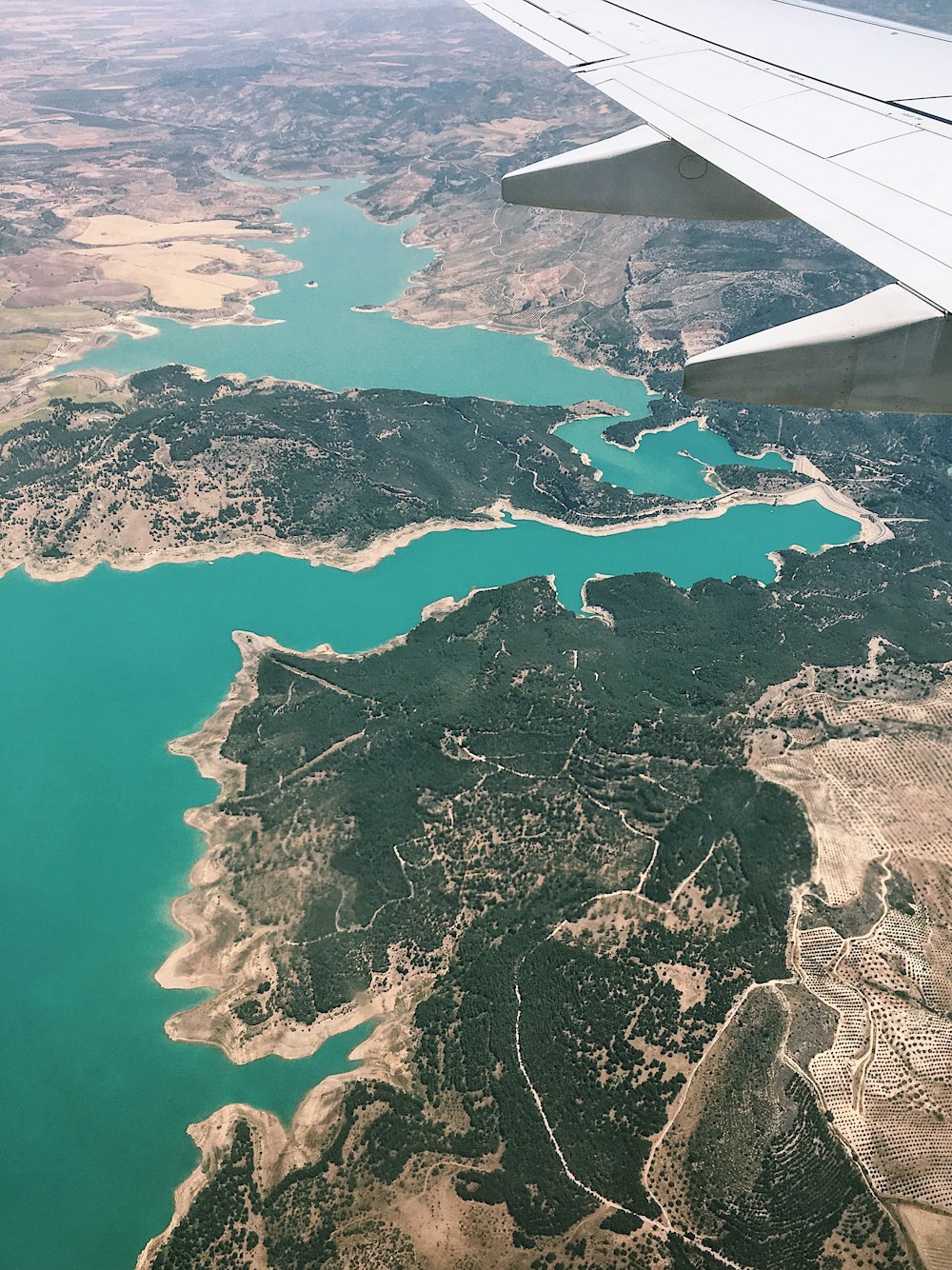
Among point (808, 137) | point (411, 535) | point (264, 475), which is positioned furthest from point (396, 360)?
point (808, 137)

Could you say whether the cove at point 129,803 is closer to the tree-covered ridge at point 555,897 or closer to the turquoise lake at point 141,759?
the turquoise lake at point 141,759

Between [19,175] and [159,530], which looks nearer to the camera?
[159,530]

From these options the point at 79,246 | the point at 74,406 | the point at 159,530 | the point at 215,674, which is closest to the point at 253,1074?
the point at 215,674

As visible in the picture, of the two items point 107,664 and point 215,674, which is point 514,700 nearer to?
point 215,674

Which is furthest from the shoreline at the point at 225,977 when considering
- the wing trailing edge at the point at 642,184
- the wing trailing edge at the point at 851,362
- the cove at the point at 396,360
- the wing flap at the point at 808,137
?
the cove at the point at 396,360

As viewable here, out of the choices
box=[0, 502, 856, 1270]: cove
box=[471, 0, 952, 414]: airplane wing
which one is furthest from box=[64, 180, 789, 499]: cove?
box=[471, 0, 952, 414]: airplane wing

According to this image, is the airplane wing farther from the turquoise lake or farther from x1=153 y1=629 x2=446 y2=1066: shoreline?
the turquoise lake

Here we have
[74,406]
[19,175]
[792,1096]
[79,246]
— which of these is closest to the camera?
[792,1096]
